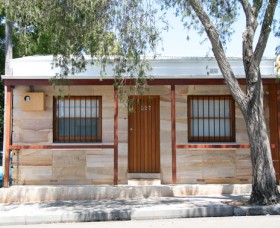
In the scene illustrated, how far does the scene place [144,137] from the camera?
42.0 ft

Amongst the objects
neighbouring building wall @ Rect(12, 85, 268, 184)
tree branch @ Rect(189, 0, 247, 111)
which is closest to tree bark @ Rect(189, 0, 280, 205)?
tree branch @ Rect(189, 0, 247, 111)

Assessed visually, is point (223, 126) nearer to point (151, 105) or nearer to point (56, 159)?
point (151, 105)

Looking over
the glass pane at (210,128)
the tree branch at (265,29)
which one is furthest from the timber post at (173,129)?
the tree branch at (265,29)

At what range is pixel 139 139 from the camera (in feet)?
42.0

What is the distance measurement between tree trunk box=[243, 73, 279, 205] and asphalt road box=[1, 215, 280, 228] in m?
0.71

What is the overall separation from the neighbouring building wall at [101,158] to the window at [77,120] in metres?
0.19

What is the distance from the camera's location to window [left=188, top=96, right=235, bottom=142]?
1272 cm

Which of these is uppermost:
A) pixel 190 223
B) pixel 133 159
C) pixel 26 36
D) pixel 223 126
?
pixel 26 36

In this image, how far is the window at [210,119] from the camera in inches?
501

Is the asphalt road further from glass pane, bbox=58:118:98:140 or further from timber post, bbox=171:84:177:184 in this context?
glass pane, bbox=58:118:98:140

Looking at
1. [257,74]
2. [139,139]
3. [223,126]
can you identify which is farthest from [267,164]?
[139,139]

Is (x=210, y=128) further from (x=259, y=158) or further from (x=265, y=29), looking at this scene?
(x=265, y=29)

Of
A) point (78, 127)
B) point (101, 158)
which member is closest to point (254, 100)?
point (101, 158)

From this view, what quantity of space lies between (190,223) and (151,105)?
467 cm
